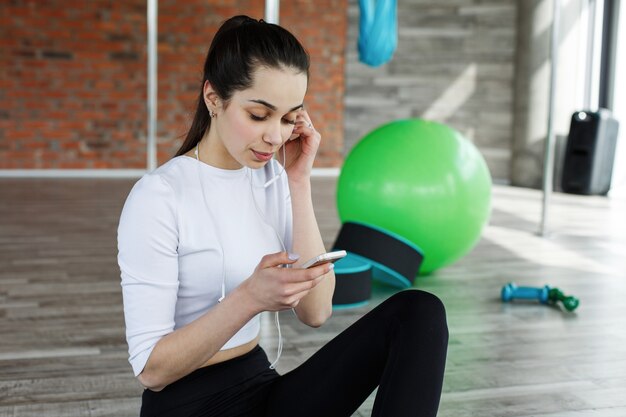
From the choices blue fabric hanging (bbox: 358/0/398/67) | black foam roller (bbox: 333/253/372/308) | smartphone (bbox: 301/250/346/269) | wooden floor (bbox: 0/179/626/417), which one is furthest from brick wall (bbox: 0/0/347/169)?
smartphone (bbox: 301/250/346/269)

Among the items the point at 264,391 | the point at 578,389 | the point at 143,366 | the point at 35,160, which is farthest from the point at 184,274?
the point at 35,160

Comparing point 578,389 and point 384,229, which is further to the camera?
point 384,229

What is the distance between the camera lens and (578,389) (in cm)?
227

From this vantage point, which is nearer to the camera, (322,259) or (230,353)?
(322,259)

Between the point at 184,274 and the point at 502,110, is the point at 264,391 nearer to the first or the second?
the point at 184,274

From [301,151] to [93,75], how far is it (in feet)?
21.6

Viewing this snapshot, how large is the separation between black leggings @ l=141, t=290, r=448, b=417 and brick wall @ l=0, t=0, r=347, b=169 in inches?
255

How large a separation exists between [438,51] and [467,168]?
4.92 metres

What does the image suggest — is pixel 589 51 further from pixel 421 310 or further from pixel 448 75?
pixel 421 310

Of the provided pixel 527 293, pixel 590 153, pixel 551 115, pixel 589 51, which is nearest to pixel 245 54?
pixel 527 293

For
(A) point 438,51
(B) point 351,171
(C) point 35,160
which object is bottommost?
(C) point 35,160

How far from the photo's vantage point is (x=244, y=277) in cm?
143

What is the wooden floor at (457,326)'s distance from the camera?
2.17 m

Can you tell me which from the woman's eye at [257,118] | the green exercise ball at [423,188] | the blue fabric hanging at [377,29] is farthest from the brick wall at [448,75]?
the woman's eye at [257,118]
